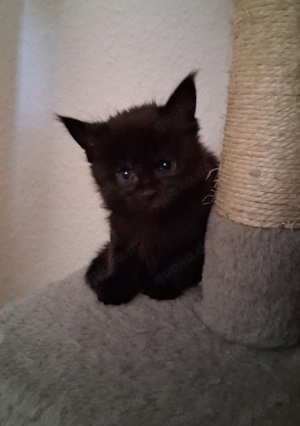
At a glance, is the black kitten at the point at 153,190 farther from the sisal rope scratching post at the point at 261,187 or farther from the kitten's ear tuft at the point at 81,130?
the sisal rope scratching post at the point at 261,187

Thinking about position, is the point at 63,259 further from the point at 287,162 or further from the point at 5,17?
the point at 287,162

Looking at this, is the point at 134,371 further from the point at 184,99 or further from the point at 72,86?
the point at 72,86

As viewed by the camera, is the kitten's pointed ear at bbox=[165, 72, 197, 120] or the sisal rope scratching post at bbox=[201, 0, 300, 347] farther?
the kitten's pointed ear at bbox=[165, 72, 197, 120]

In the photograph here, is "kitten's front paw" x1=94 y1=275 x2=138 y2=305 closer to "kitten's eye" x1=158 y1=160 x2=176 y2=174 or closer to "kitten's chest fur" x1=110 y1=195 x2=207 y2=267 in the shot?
"kitten's chest fur" x1=110 y1=195 x2=207 y2=267

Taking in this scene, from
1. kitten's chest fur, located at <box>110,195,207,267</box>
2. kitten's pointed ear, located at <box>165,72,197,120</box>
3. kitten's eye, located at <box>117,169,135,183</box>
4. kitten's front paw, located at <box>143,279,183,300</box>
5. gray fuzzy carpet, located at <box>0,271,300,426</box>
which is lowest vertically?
gray fuzzy carpet, located at <box>0,271,300,426</box>

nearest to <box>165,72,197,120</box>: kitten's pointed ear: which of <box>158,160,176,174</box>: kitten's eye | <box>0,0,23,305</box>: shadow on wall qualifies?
<box>158,160,176,174</box>: kitten's eye

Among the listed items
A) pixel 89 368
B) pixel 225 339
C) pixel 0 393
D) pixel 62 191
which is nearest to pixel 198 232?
pixel 225 339

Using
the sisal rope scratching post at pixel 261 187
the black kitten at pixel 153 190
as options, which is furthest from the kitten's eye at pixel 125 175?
the sisal rope scratching post at pixel 261 187

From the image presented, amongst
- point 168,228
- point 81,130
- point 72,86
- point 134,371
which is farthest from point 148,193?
point 72,86
